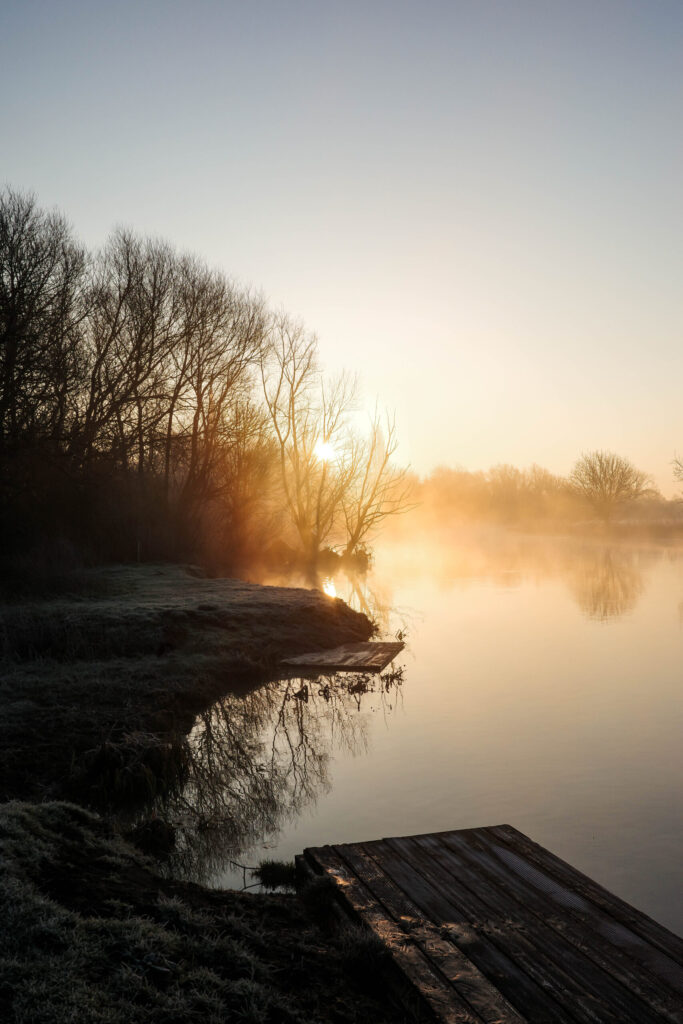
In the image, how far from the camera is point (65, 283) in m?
19.9

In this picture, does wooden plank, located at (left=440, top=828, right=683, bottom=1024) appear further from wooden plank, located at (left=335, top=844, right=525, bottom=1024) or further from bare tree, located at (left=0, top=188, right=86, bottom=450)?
bare tree, located at (left=0, top=188, right=86, bottom=450)

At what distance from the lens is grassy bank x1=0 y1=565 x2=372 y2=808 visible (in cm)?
709

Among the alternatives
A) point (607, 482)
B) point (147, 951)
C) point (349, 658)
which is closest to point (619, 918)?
point (147, 951)

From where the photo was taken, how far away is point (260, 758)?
8242mm

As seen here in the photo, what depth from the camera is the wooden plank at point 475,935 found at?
347 cm

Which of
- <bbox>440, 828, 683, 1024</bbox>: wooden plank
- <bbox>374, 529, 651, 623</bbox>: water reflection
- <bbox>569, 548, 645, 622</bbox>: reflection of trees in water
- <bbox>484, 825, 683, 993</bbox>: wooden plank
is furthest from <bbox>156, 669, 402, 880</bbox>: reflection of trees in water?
<bbox>569, 548, 645, 622</bbox>: reflection of trees in water

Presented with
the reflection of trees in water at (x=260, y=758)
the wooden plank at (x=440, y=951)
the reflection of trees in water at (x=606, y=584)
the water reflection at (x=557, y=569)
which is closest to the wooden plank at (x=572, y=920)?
the wooden plank at (x=440, y=951)

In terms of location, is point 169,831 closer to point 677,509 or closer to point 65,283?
point 65,283

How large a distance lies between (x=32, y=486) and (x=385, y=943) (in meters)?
17.2

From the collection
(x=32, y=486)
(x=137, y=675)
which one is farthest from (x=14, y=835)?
(x=32, y=486)

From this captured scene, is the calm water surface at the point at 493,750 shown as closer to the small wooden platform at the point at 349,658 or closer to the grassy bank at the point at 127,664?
the small wooden platform at the point at 349,658

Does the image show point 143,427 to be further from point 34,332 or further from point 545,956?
point 545,956

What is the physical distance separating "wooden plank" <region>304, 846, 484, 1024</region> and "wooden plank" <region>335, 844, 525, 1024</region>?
34 mm

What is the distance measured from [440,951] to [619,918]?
113 centimetres
